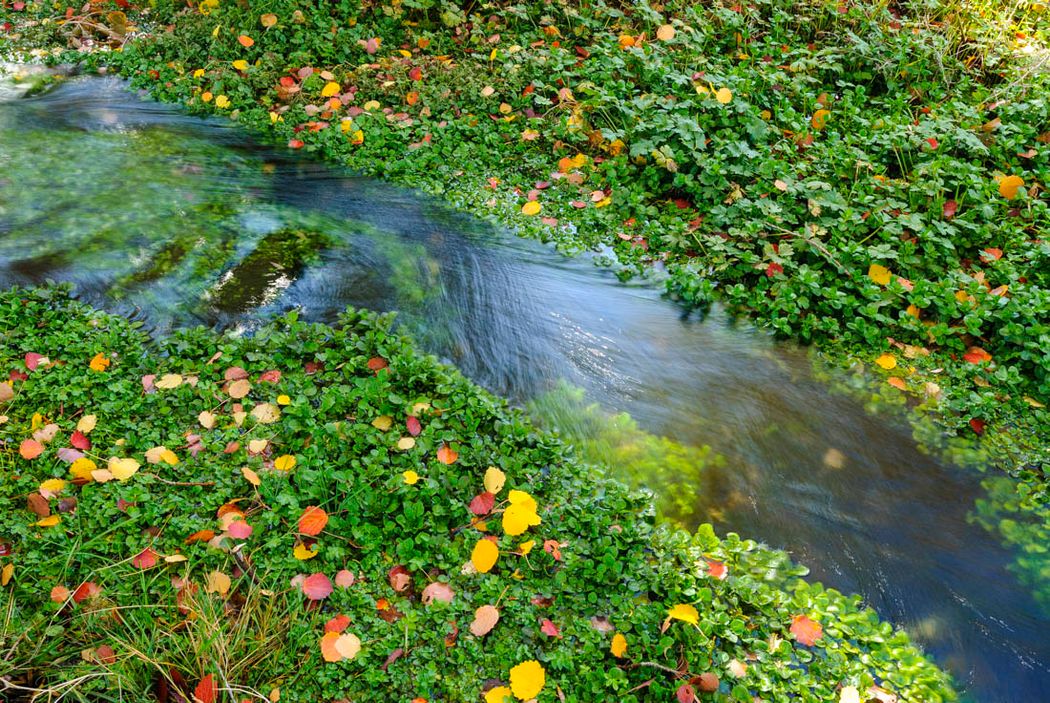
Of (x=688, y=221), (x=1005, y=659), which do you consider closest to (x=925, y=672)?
(x=1005, y=659)

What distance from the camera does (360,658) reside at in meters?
2.51

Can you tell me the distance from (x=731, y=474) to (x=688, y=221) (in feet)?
6.89

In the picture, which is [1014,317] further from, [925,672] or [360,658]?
[360,658]

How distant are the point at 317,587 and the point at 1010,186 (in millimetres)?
5036

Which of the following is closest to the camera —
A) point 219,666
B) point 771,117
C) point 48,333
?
point 219,666

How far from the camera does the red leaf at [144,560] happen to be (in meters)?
2.71

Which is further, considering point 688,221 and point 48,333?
point 688,221

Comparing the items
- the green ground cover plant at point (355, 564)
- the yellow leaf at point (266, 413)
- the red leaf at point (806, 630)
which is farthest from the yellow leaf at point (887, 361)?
the yellow leaf at point (266, 413)

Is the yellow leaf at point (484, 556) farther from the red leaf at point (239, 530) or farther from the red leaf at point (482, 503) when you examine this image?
the red leaf at point (239, 530)

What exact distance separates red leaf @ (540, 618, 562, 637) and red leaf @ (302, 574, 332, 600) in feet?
2.72

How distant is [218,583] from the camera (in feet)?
8.77

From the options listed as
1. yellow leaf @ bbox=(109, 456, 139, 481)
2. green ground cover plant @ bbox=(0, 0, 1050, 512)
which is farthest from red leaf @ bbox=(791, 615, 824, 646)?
yellow leaf @ bbox=(109, 456, 139, 481)

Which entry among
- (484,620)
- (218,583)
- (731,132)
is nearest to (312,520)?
(218,583)

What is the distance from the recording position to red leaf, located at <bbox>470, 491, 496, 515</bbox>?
3043 mm
